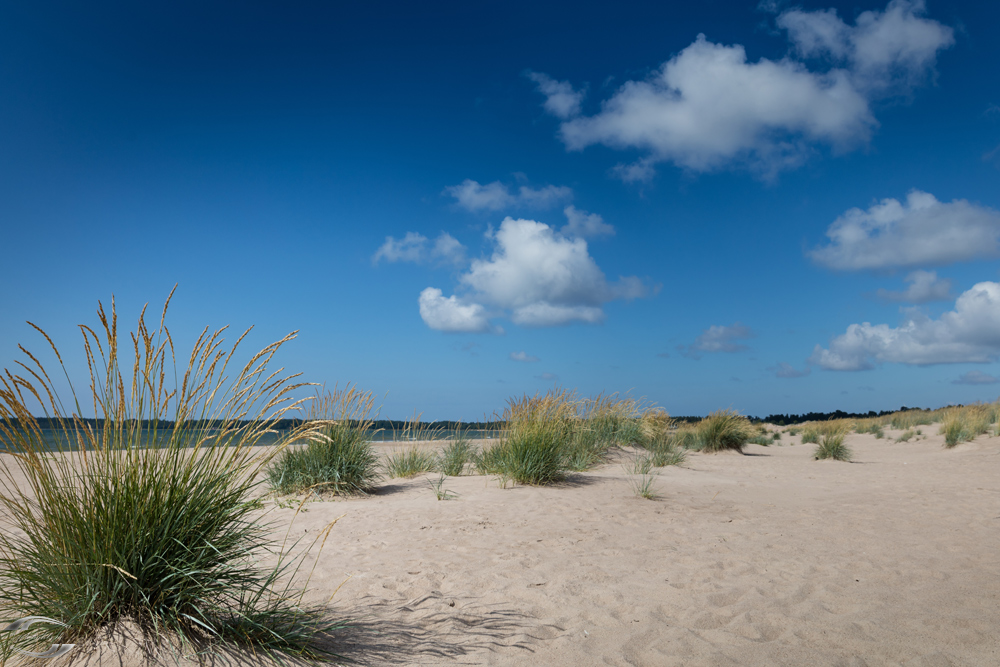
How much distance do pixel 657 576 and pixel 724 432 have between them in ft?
39.8

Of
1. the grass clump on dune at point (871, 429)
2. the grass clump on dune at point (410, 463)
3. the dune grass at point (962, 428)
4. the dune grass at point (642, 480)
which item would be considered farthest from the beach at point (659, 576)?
the grass clump on dune at point (871, 429)

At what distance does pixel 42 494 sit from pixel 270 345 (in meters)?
1.14

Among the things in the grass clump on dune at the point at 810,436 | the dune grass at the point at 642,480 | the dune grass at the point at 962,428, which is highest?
the dune grass at the point at 962,428

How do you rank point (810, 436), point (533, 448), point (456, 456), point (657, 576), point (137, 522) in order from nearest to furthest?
point (137, 522)
point (657, 576)
point (533, 448)
point (456, 456)
point (810, 436)

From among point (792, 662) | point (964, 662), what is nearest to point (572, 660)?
point (792, 662)

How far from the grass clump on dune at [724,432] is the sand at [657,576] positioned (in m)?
6.97

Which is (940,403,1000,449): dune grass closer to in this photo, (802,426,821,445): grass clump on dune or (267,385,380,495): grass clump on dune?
(802,426,821,445): grass clump on dune

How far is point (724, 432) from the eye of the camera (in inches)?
615

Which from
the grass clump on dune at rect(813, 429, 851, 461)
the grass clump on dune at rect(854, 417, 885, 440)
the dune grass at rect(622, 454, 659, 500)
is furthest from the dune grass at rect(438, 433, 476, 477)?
the grass clump on dune at rect(854, 417, 885, 440)

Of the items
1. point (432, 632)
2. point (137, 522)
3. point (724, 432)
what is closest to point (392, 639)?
point (432, 632)

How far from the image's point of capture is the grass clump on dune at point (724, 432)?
15648 mm

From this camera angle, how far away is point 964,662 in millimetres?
3166

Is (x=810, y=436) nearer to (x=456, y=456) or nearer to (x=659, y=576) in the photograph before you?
(x=456, y=456)

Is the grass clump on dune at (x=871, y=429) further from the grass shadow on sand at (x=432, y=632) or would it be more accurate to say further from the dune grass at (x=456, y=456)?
the grass shadow on sand at (x=432, y=632)
